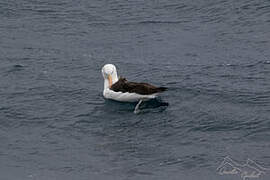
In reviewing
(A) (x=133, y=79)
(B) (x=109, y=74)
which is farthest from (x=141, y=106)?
(A) (x=133, y=79)

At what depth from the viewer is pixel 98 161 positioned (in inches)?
1001

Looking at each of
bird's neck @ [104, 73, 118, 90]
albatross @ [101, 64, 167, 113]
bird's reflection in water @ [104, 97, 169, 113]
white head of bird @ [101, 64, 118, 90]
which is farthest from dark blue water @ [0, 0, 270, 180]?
white head of bird @ [101, 64, 118, 90]

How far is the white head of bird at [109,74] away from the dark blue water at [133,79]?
0.65 metres

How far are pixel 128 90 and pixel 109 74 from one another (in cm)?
209

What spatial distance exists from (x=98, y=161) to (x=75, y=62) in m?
10.5

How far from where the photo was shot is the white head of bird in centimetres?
3177

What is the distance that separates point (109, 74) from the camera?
105 feet

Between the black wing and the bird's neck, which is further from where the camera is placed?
the bird's neck

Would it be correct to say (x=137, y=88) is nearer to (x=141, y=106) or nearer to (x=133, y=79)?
(x=141, y=106)

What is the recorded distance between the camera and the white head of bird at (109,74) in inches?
1251

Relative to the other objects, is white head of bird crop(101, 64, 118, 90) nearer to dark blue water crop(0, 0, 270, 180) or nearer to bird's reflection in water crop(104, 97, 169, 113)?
dark blue water crop(0, 0, 270, 180)

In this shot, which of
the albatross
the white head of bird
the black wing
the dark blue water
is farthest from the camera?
the white head of bird

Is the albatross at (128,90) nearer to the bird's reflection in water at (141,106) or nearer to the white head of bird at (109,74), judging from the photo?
the white head of bird at (109,74)

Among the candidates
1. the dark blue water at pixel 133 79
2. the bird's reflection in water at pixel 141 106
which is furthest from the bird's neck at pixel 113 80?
the bird's reflection in water at pixel 141 106
